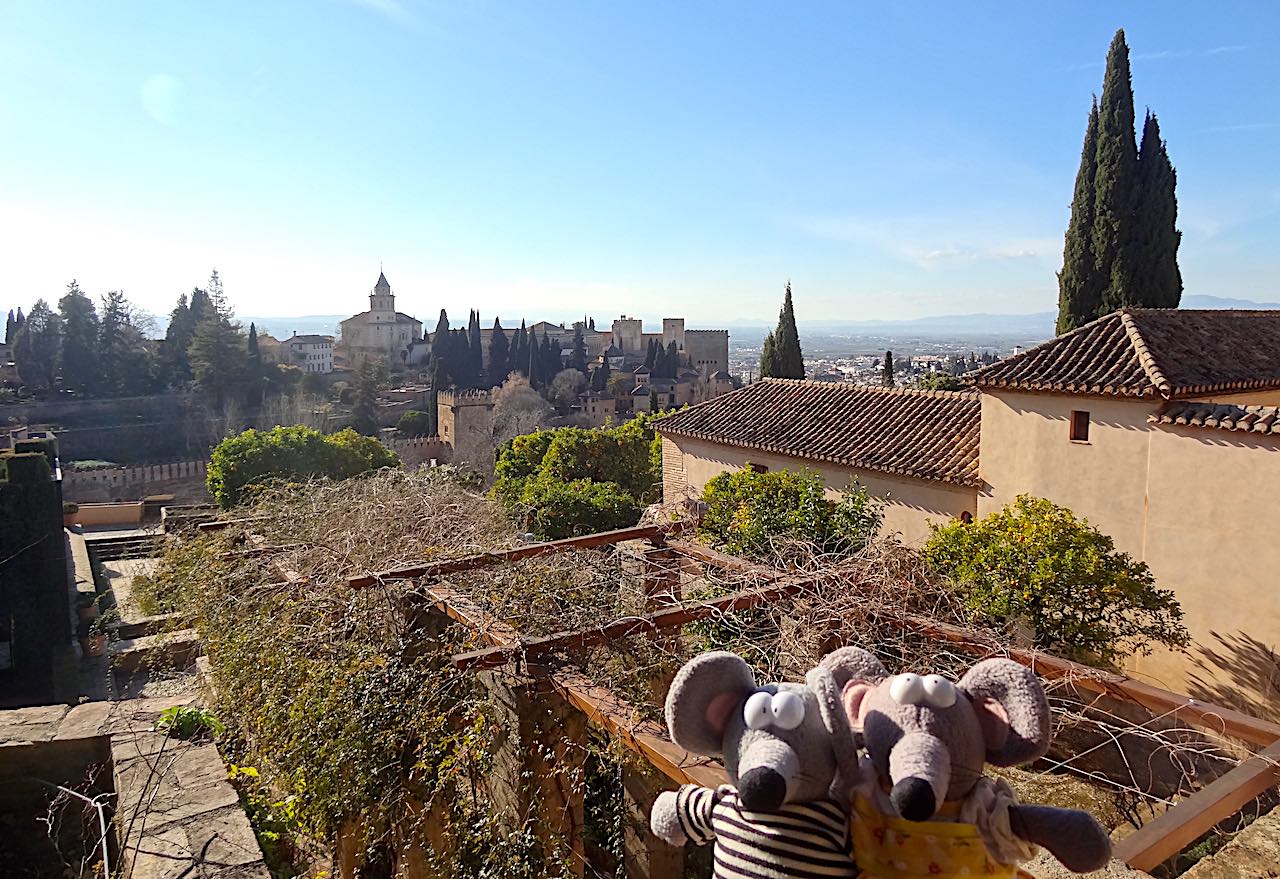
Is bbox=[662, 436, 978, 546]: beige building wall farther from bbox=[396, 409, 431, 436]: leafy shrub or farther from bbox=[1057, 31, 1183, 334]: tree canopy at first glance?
bbox=[396, 409, 431, 436]: leafy shrub

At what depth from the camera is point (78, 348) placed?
44.2m

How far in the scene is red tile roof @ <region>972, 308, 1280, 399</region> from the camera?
8969 millimetres

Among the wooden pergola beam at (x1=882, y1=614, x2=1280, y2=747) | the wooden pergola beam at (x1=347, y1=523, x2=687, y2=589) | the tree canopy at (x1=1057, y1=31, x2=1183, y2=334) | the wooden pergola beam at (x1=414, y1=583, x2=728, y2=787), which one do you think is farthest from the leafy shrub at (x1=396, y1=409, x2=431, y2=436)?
the wooden pergola beam at (x1=882, y1=614, x2=1280, y2=747)

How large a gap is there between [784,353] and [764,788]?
2678 cm

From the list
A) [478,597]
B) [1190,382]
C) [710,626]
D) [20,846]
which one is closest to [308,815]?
[478,597]

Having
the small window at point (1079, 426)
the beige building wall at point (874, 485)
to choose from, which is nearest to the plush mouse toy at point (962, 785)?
the beige building wall at point (874, 485)

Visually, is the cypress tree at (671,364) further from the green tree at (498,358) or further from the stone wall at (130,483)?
the stone wall at (130,483)

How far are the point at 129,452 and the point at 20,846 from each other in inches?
1717

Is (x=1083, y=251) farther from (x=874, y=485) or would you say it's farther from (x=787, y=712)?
(x=787, y=712)

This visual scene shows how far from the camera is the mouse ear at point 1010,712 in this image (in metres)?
1.79

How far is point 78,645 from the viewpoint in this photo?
13.3 metres

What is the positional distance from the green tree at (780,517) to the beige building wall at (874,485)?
1507 millimetres

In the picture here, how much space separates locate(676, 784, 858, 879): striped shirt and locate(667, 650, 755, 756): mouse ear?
15cm

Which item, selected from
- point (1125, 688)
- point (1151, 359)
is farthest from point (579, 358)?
point (1125, 688)
